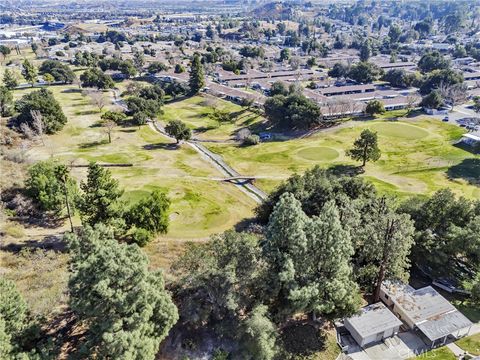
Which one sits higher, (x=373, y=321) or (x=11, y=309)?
(x=11, y=309)

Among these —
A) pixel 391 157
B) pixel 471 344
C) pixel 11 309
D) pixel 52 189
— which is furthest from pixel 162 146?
pixel 471 344

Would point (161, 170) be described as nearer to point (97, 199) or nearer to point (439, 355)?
point (97, 199)

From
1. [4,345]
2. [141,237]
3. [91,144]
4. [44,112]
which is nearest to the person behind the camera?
[4,345]

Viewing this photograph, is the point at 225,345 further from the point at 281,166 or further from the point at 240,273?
the point at 281,166

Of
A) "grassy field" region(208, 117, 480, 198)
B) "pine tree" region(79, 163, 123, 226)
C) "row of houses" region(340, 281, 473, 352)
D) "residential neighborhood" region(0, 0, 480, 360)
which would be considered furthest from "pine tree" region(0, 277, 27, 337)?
"grassy field" region(208, 117, 480, 198)

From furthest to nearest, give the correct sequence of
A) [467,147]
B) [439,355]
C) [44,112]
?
[44,112]
[467,147]
[439,355]

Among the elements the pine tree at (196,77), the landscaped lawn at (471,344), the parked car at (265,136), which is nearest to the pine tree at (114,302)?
the landscaped lawn at (471,344)

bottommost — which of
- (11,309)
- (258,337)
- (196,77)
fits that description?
(258,337)

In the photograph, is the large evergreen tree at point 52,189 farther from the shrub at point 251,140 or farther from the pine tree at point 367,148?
the pine tree at point 367,148
